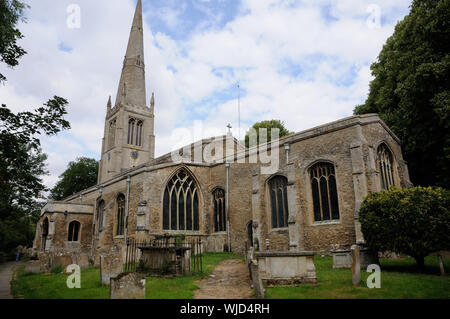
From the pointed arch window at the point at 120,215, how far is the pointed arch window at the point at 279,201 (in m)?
11.7

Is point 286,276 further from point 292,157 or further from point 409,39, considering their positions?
point 409,39

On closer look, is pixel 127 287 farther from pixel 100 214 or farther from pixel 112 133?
pixel 112 133

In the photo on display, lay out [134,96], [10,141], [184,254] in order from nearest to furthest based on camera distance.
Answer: [10,141] → [184,254] → [134,96]

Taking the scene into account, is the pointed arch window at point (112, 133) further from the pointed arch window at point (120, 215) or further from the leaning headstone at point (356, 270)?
the leaning headstone at point (356, 270)

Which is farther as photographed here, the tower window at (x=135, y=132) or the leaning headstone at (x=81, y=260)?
the tower window at (x=135, y=132)

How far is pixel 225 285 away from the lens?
9938mm

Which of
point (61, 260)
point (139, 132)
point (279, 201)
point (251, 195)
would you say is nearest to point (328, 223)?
point (279, 201)

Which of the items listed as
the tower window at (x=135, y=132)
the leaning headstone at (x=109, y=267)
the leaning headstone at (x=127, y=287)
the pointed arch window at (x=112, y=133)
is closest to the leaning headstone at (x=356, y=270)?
the leaning headstone at (x=127, y=287)

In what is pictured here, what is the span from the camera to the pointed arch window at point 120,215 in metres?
23.2

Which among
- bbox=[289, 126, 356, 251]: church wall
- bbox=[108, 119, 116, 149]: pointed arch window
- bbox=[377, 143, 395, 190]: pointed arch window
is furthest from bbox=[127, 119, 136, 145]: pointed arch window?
bbox=[377, 143, 395, 190]: pointed arch window
